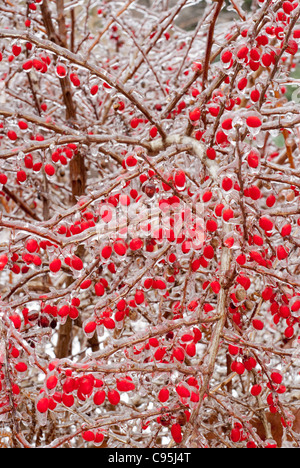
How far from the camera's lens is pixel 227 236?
1272 mm

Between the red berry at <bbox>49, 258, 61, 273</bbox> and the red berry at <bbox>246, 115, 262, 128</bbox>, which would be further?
the red berry at <bbox>49, 258, 61, 273</bbox>

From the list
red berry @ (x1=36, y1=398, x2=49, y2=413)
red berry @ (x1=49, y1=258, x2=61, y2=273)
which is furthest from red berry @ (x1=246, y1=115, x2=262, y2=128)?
red berry @ (x1=36, y1=398, x2=49, y2=413)

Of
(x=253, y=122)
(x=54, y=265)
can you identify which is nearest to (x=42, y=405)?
(x=54, y=265)

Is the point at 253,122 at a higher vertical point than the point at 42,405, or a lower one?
higher

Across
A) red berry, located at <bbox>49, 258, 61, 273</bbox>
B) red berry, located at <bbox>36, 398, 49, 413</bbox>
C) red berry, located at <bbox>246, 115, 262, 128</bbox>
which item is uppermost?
red berry, located at <bbox>246, 115, 262, 128</bbox>

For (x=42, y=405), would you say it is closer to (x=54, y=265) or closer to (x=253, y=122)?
(x=54, y=265)

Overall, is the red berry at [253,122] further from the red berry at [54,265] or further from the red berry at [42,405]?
the red berry at [42,405]

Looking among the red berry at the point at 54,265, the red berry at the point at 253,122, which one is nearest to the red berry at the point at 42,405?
the red berry at the point at 54,265

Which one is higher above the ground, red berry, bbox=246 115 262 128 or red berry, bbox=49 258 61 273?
red berry, bbox=246 115 262 128

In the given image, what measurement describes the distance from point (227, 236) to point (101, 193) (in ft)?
1.36

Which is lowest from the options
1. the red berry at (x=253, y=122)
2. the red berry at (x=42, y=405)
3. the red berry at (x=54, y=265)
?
the red berry at (x=42, y=405)

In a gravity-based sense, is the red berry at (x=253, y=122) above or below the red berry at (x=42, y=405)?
above

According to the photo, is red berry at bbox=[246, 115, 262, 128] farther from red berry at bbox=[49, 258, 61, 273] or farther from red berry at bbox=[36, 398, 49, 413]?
red berry at bbox=[36, 398, 49, 413]
